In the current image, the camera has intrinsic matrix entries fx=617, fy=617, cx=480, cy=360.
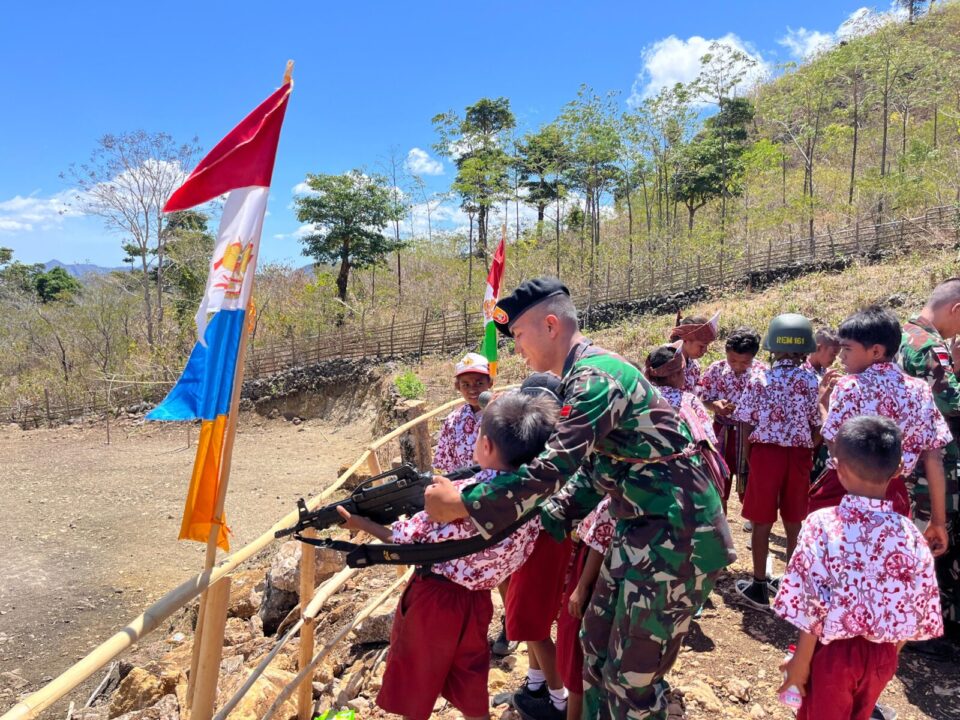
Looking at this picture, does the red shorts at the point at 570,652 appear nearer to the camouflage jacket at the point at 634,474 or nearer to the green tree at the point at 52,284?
the camouflage jacket at the point at 634,474

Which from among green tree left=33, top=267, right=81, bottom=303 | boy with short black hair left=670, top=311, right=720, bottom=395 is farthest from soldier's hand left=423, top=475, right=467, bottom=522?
green tree left=33, top=267, right=81, bottom=303

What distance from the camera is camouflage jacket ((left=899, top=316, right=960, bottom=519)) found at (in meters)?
2.82

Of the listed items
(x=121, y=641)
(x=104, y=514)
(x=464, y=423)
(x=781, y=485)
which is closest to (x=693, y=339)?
(x=781, y=485)

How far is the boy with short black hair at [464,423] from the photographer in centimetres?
347

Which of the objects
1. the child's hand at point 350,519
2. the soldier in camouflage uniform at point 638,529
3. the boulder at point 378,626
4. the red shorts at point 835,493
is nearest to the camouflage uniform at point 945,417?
the red shorts at point 835,493

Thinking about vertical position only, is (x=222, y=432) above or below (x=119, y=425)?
above

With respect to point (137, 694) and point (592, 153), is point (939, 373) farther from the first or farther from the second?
point (592, 153)

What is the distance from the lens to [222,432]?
2240 mm

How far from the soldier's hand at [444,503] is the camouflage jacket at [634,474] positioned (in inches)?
1.1

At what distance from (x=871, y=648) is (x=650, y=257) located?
19.8m

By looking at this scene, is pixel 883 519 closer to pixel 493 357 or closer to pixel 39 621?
pixel 493 357

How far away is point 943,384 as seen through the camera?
9.30ft

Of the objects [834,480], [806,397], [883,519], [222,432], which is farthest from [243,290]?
[806,397]

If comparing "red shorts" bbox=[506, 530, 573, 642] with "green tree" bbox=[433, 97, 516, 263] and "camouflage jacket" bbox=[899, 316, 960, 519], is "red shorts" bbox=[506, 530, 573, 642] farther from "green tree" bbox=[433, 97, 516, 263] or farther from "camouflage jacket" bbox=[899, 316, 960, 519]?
"green tree" bbox=[433, 97, 516, 263]
